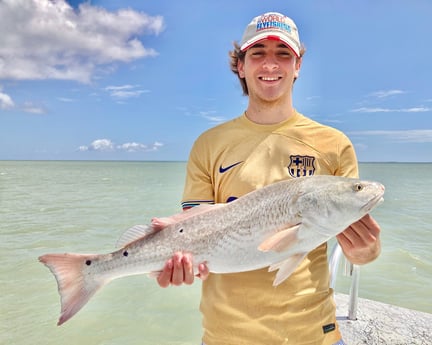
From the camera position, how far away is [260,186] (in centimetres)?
221

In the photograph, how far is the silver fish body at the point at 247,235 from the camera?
2.02m

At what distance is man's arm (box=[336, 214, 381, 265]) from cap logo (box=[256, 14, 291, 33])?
122 cm

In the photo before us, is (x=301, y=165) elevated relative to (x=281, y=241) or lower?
elevated

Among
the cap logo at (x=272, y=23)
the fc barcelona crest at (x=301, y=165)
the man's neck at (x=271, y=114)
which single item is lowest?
the fc barcelona crest at (x=301, y=165)

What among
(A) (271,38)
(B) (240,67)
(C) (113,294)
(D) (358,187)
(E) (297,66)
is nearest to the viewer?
(D) (358,187)

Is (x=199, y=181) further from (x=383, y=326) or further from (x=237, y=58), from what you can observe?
(x=383, y=326)

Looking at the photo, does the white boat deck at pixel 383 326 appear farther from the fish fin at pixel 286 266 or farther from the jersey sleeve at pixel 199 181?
the jersey sleeve at pixel 199 181

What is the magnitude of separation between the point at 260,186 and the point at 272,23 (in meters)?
1.00

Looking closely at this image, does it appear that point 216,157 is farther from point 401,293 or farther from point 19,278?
point 19,278

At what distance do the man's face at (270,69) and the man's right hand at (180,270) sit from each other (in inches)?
41.0

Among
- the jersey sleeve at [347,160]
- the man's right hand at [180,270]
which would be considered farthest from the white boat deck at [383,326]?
the man's right hand at [180,270]

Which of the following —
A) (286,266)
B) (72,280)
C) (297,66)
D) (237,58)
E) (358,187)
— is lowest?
(72,280)

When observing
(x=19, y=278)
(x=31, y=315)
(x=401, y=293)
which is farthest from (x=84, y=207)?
(x=401, y=293)

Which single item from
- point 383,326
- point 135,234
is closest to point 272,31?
point 135,234
